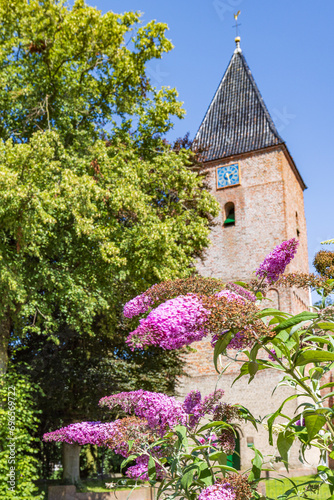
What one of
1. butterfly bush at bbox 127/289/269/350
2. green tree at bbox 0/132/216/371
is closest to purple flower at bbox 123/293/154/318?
butterfly bush at bbox 127/289/269/350

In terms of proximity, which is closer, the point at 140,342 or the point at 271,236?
the point at 140,342

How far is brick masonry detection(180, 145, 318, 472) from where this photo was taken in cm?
2094

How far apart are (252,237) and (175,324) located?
68.3 ft

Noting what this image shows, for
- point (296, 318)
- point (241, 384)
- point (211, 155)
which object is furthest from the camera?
point (211, 155)

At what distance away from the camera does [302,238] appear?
25453 millimetres

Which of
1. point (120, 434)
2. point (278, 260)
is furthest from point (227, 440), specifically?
point (278, 260)

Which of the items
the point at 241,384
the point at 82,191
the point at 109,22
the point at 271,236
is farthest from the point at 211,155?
the point at 82,191

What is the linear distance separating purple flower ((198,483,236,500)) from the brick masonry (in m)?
18.8

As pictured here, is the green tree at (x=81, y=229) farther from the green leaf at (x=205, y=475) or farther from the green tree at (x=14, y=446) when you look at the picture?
the green leaf at (x=205, y=475)

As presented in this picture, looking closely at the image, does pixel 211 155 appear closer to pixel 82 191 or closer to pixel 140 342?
pixel 82 191

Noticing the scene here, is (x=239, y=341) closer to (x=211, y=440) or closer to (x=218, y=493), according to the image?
(x=218, y=493)

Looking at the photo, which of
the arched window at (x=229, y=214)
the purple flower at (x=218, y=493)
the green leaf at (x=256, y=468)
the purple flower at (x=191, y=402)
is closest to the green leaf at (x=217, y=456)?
the green leaf at (x=256, y=468)

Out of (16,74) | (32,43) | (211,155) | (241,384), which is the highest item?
(211,155)

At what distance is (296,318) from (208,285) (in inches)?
21.0
